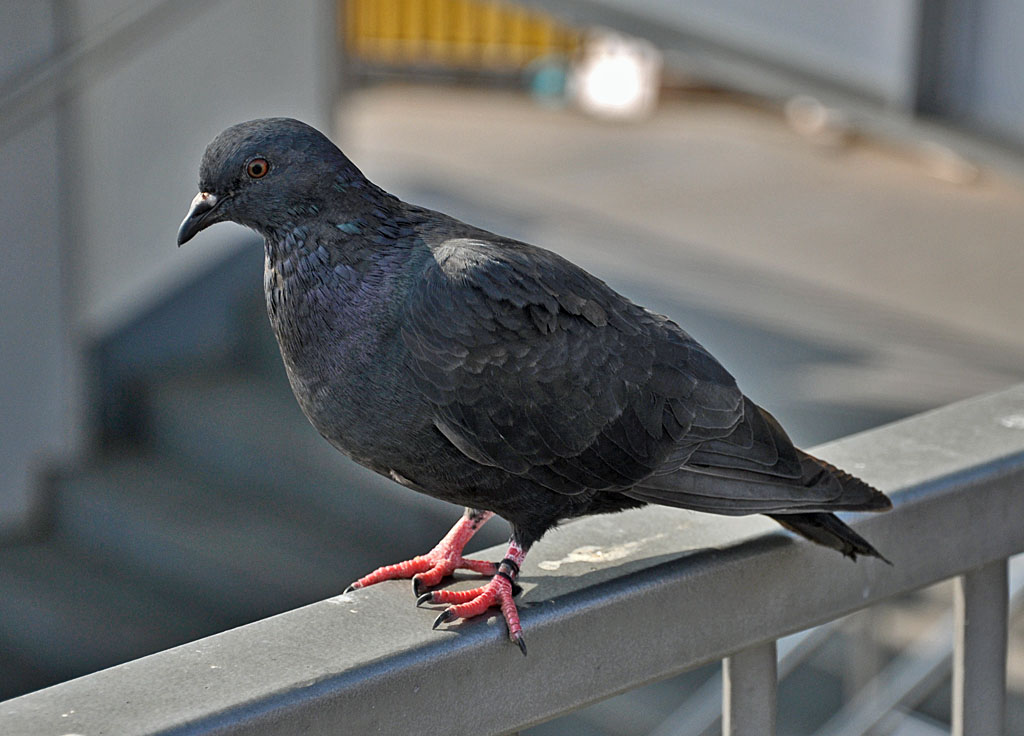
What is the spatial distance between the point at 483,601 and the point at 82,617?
507 cm

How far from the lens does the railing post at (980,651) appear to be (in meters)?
1.71

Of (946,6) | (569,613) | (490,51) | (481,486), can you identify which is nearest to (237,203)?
(481,486)

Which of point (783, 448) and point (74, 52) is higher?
point (783, 448)

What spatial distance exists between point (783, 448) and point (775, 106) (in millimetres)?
10205

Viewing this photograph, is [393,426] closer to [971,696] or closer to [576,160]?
[971,696]

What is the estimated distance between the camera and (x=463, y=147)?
34.8 ft

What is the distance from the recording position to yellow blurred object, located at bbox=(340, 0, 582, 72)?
13.6 m

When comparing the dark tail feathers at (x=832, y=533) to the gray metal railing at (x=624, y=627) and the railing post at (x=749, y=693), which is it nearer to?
the gray metal railing at (x=624, y=627)

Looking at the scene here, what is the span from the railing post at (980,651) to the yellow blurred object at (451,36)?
12079mm

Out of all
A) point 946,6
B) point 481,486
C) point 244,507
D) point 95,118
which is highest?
point 946,6

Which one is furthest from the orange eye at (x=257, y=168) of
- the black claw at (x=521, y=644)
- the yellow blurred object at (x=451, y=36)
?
the yellow blurred object at (x=451, y=36)

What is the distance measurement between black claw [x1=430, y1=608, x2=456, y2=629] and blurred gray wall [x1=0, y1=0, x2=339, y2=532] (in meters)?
5.46

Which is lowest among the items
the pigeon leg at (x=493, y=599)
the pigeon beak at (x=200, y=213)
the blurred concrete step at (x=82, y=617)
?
the blurred concrete step at (x=82, y=617)

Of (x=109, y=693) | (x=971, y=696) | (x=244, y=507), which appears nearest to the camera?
(x=109, y=693)
